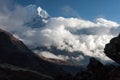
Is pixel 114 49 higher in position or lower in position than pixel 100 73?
higher

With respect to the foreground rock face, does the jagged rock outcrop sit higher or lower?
higher

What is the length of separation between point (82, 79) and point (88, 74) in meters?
2.51

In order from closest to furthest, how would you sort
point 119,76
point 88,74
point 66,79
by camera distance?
point 119,76 → point 88,74 → point 66,79

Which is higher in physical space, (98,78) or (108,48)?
(108,48)

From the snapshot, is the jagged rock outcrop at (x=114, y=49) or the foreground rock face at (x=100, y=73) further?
the jagged rock outcrop at (x=114, y=49)

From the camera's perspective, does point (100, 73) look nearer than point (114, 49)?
No

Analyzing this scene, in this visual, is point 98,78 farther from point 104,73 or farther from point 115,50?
point 115,50

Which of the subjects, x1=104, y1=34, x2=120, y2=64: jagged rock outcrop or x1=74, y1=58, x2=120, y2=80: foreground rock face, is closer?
x1=74, y1=58, x2=120, y2=80: foreground rock face

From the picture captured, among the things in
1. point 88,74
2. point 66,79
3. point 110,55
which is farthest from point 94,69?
point 66,79

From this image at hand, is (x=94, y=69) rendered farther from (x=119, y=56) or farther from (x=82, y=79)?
(x=119, y=56)

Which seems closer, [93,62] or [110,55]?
[110,55]

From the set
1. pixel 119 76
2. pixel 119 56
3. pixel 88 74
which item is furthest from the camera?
pixel 88 74

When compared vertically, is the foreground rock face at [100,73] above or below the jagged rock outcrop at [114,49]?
below

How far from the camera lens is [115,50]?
82.1m
